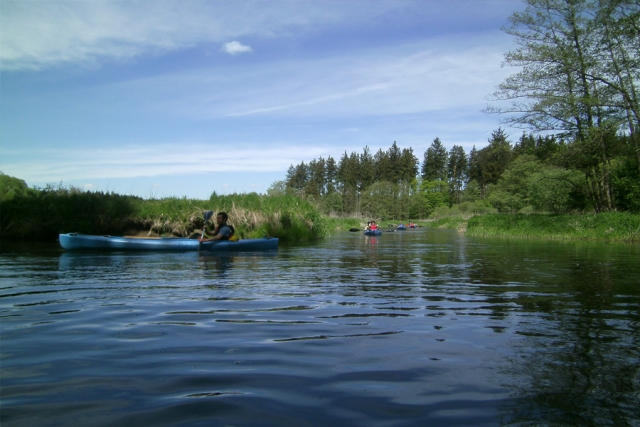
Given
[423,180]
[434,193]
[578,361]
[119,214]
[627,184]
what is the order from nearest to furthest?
[578,361] < [119,214] < [627,184] < [434,193] < [423,180]

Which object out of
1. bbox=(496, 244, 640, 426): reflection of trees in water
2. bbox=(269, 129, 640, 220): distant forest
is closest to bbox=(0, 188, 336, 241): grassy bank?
bbox=(496, 244, 640, 426): reflection of trees in water

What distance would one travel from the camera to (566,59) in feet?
75.0

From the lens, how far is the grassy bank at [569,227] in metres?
20.9

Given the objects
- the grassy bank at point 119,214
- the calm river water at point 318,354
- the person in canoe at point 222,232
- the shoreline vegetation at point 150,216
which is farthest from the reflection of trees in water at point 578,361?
→ the shoreline vegetation at point 150,216

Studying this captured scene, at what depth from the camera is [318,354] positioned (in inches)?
138

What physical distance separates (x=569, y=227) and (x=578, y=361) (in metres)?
23.0

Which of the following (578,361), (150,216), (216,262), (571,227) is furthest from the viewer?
(571,227)

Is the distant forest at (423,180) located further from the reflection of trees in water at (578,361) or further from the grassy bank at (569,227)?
the reflection of trees in water at (578,361)

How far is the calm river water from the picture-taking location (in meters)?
2.48

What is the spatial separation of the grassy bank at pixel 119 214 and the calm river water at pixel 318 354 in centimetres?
1104

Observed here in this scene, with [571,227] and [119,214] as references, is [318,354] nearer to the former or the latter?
[119,214]

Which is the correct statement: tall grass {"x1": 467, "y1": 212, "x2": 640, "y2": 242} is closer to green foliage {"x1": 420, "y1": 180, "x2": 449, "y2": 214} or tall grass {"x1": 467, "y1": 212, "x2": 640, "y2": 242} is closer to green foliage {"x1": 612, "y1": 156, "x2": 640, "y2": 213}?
green foliage {"x1": 612, "y1": 156, "x2": 640, "y2": 213}

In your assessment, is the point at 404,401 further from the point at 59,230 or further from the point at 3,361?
the point at 59,230

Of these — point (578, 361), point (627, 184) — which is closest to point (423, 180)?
point (627, 184)
